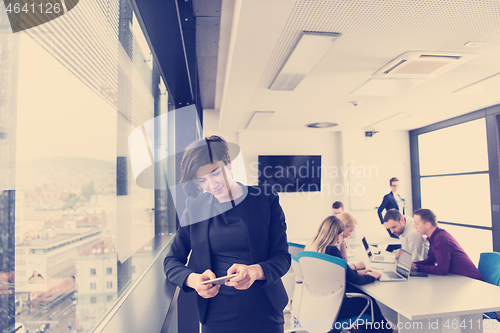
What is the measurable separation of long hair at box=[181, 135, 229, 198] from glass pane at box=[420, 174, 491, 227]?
578cm

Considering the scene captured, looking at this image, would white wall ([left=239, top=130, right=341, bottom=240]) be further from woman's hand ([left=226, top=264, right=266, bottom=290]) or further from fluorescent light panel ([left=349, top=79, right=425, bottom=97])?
woman's hand ([left=226, top=264, right=266, bottom=290])

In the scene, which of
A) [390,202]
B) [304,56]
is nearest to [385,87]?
[304,56]

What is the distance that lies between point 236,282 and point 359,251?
340 centimetres

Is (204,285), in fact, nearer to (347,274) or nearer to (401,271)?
(347,274)

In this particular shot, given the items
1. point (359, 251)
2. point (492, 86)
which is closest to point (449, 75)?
point (492, 86)

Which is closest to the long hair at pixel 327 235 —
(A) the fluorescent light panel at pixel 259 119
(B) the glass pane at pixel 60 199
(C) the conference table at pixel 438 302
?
(C) the conference table at pixel 438 302

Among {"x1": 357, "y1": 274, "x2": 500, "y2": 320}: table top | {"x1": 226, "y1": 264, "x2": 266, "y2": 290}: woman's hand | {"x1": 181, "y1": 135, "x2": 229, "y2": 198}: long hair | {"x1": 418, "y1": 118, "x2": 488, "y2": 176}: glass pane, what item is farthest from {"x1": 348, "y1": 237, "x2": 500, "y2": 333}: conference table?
{"x1": 418, "y1": 118, "x2": 488, "y2": 176}: glass pane

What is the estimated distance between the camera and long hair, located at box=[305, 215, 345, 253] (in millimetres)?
2943

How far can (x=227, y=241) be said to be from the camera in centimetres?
135

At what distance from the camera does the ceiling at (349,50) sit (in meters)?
2.06

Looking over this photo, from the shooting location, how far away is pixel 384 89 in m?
3.81

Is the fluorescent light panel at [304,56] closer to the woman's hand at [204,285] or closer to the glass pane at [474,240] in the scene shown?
the woman's hand at [204,285]

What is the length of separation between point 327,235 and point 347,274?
1.52 feet

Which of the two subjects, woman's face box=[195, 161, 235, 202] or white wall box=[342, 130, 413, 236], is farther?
white wall box=[342, 130, 413, 236]
